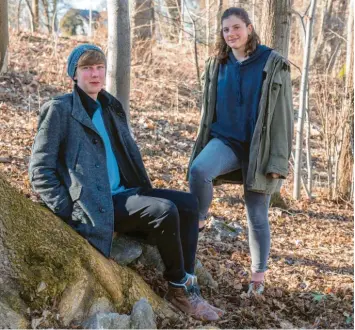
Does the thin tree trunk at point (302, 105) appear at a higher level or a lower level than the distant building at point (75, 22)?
lower

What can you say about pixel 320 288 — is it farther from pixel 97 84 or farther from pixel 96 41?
pixel 96 41

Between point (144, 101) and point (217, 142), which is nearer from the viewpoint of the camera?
point (217, 142)

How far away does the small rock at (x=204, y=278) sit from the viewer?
14.1 ft

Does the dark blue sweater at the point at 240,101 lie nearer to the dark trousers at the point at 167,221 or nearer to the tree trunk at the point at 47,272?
the dark trousers at the point at 167,221

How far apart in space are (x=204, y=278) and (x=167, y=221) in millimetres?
1051

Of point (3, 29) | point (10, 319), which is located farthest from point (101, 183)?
point (3, 29)

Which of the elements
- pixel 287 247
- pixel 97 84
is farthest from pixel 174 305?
pixel 287 247

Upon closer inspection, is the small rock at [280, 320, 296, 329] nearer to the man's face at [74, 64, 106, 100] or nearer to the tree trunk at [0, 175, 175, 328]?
the tree trunk at [0, 175, 175, 328]

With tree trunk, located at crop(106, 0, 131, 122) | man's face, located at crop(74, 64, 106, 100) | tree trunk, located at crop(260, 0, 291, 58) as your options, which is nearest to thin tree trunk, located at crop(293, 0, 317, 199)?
tree trunk, located at crop(260, 0, 291, 58)

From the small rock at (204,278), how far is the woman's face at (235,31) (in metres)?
1.77

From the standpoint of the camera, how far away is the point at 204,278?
4.33 m

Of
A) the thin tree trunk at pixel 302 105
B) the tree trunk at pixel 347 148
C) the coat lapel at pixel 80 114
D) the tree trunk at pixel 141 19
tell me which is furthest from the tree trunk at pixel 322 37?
the coat lapel at pixel 80 114

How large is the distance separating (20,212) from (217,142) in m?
1.50

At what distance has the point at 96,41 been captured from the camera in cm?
1439
